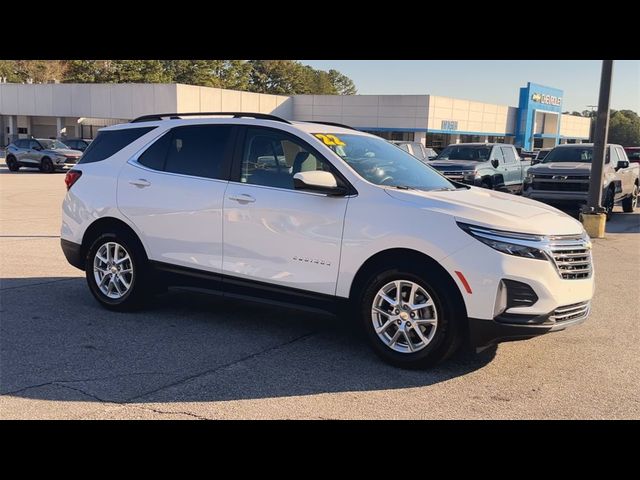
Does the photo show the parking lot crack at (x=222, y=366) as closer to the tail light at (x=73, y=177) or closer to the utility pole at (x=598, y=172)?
the tail light at (x=73, y=177)

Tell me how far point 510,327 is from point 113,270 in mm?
3955

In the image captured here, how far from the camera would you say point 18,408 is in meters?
4.18

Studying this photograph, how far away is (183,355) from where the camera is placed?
5344 millimetres

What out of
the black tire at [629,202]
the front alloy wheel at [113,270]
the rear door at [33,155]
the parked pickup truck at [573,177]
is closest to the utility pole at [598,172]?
the parked pickup truck at [573,177]

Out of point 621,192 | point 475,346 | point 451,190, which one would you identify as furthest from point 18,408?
point 621,192

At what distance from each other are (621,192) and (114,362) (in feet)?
52.6

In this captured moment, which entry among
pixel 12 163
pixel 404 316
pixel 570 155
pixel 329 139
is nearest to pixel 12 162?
pixel 12 163

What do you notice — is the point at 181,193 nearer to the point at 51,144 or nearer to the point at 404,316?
the point at 404,316

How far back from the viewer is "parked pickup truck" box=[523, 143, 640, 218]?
625 inches

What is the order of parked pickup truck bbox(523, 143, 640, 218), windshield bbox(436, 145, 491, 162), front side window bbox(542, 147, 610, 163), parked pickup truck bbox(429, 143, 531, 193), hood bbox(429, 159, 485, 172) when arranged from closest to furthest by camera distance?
parked pickup truck bbox(523, 143, 640, 218), parked pickup truck bbox(429, 143, 531, 193), hood bbox(429, 159, 485, 172), front side window bbox(542, 147, 610, 163), windshield bbox(436, 145, 491, 162)

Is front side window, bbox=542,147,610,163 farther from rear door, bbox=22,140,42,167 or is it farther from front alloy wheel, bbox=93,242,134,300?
rear door, bbox=22,140,42,167

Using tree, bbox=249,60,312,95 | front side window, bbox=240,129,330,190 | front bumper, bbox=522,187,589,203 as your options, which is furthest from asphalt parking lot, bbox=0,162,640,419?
tree, bbox=249,60,312,95

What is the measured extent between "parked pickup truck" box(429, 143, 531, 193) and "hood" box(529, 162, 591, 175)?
3.52 ft

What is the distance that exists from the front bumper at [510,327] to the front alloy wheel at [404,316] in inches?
12.5
